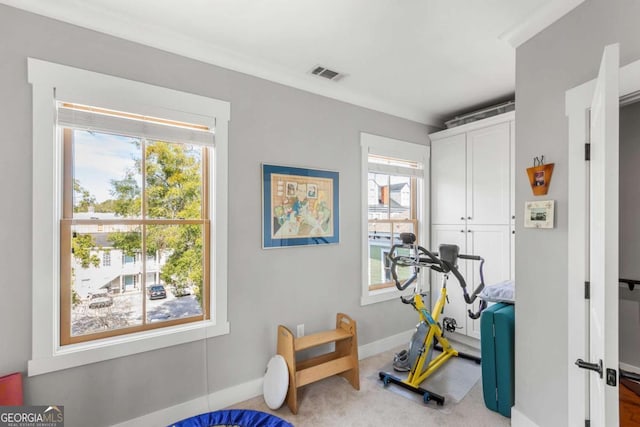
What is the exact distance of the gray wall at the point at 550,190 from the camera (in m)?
1.68

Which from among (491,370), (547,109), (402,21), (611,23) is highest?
(402,21)

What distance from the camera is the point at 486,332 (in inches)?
93.0

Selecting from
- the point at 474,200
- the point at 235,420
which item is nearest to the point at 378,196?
the point at 474,200

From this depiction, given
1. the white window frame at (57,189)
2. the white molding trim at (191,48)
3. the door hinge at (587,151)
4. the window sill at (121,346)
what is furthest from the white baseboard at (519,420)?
the white molding trim at (191,48)

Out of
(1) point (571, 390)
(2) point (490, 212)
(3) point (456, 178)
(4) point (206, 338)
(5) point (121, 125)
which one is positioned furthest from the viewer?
(3) point (456, 178)

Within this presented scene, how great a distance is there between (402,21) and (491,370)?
2.54 meters

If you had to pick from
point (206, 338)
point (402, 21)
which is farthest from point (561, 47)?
point (206, 338)

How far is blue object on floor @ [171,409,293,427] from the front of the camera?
6.01ft

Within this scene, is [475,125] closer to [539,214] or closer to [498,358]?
[539,214]

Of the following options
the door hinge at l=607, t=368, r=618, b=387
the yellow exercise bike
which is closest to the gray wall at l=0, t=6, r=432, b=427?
the yellow exercise bike

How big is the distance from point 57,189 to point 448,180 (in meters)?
3.58

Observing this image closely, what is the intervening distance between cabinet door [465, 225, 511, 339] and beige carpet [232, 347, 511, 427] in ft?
3.27

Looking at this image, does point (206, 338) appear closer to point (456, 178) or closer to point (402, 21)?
point (402, 21)

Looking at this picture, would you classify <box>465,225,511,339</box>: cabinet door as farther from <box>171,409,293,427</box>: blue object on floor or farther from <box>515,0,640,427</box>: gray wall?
<box>171,409,293,427</box>: blue object on floor
